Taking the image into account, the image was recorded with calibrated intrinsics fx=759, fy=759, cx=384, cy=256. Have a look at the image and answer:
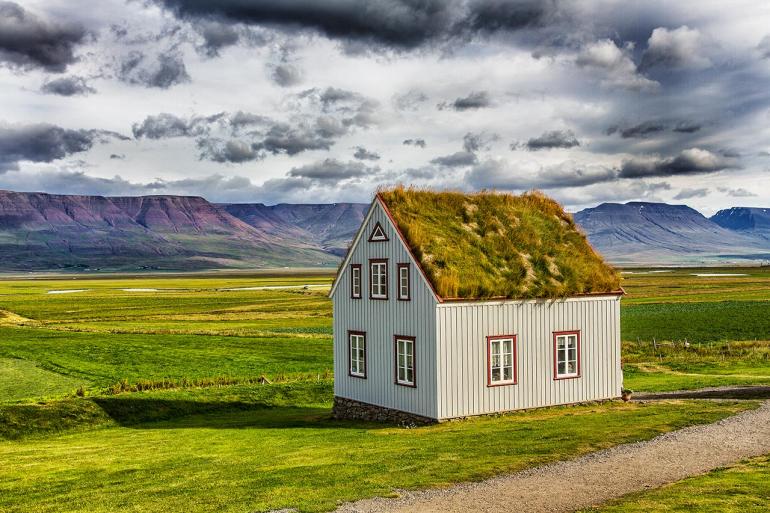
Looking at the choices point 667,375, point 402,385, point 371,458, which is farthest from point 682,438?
point 667,375

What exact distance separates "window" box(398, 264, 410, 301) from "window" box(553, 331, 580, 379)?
24.8ft

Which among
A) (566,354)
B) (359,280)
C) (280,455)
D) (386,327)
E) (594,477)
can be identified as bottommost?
(280,455)

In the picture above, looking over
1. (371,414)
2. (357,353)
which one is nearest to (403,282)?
(357,353)

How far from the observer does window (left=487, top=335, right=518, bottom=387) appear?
34.4 m

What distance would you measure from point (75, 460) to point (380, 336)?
48.0ft

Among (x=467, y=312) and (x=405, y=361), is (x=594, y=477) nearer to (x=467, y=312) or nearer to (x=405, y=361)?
(x=467, y=312)

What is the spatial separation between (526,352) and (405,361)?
18.7 feet

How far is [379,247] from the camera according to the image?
123 ft

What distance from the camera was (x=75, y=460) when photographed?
2912 cm

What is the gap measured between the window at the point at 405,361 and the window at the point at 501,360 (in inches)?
138

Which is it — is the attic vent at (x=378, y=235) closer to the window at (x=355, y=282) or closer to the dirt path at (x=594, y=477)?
the window at (x=355, y=282)

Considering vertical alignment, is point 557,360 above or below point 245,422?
above

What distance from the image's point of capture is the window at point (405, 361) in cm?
3472

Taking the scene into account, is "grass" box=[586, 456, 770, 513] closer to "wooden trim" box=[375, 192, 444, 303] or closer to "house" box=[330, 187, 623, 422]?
"house" box=[330, 187, 623, 422]
